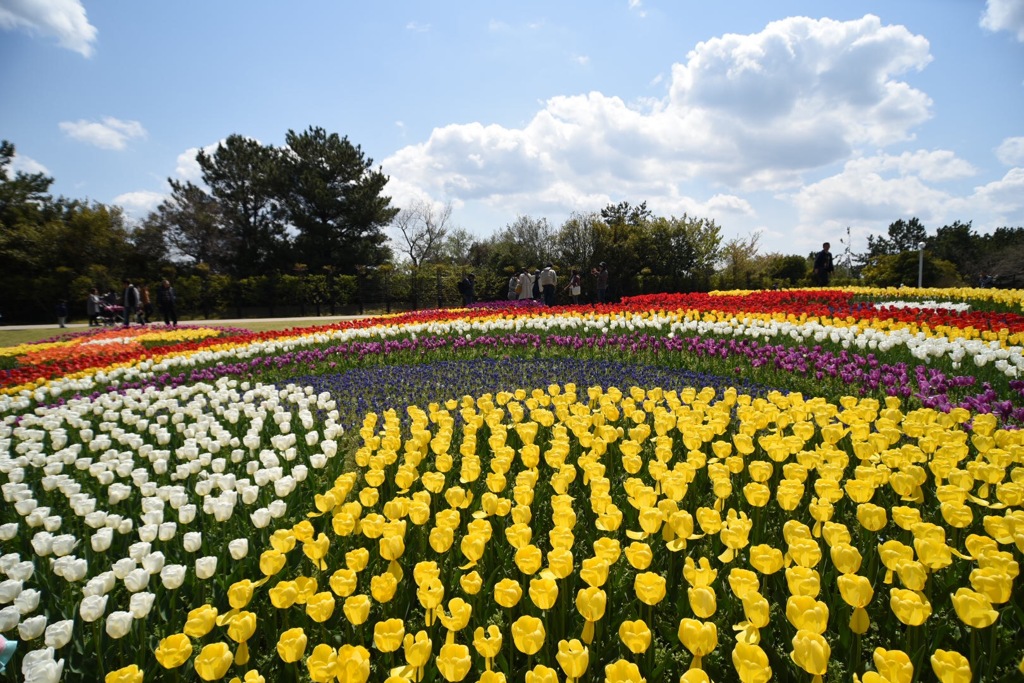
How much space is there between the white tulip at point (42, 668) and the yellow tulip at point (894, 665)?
86.4 inches

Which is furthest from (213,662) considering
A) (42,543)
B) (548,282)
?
(548,282)

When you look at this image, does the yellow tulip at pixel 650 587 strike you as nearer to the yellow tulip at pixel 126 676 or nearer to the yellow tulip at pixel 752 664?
the yellow tulip at pixel 752 664

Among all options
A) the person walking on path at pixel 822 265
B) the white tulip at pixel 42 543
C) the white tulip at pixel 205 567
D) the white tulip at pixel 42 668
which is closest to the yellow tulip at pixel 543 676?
the white tulip at pixel 42 668

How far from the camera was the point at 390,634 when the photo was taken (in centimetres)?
166

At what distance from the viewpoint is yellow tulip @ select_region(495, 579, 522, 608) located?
1.83m

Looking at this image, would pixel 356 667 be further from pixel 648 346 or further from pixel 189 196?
pixel 189 196

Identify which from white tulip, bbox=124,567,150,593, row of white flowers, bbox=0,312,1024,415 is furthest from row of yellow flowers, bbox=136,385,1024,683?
row of white flowers, bbox=0,312,1024,415

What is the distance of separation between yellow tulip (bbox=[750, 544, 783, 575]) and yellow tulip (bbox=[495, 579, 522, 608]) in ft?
2.67

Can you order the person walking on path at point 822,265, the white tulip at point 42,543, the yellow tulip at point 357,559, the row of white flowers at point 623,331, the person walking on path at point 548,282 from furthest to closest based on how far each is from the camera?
1. the person walking on path at point 822,265
2. the person walking on path at point 548,282
3. the row of white flowers at point 623,331
4. the white tulip at point 42,543
5. the yellow tulip at point 357,559

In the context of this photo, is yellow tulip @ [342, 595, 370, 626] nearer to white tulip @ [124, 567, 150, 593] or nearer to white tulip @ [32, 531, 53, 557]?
white tulip @ [124, 567, 150, 593]

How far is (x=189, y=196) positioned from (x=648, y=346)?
1696 inches

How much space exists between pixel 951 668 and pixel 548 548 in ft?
6.34

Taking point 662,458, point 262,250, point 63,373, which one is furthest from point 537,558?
point 262,250

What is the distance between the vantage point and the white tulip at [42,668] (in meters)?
1.55
